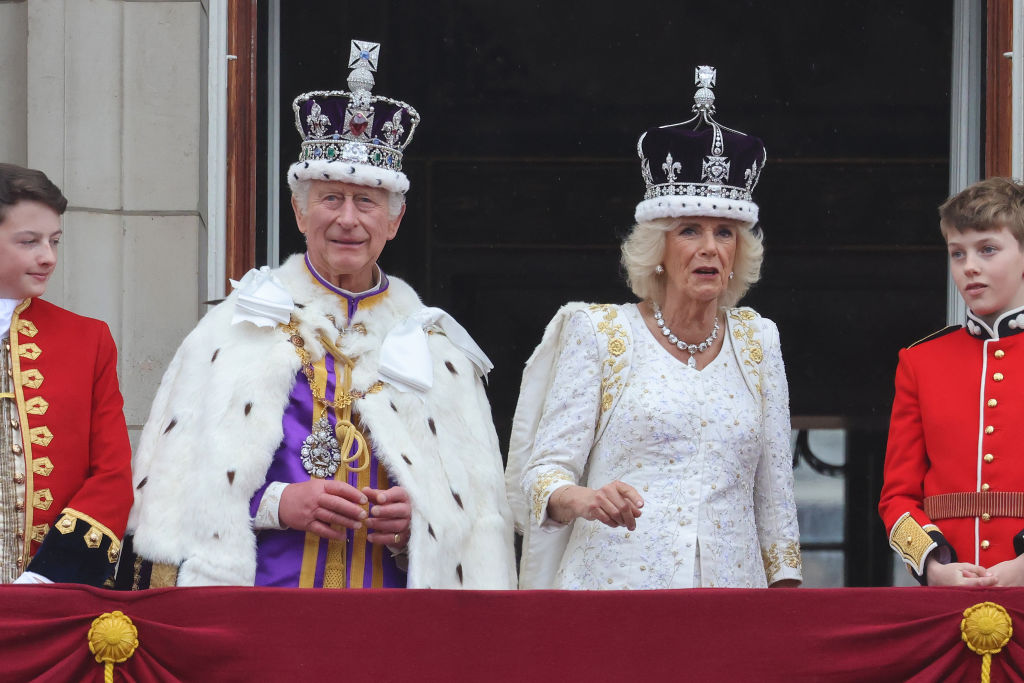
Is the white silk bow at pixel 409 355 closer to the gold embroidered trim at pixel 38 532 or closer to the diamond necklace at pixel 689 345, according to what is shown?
the diamond necklace at pixel 689 345

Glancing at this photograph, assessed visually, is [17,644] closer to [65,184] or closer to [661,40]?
[65,184]

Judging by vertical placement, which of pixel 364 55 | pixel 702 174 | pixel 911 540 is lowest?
→ pixel 911 540

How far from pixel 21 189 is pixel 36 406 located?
457 mm

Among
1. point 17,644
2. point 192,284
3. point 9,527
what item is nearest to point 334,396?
point 9,527

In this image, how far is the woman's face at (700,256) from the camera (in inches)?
160

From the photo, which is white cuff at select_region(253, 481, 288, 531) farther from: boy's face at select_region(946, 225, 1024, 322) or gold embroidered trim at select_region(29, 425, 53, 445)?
boy's face at select_region(946, 225, 1024, 322)

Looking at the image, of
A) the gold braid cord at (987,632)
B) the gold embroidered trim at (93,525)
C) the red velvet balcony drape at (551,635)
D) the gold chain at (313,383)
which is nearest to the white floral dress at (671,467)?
the gold chain at (313,383)

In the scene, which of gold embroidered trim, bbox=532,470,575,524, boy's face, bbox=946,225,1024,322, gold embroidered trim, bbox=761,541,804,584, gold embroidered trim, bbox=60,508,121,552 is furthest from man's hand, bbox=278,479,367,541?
boy's face, bbox=946,225,1024,322

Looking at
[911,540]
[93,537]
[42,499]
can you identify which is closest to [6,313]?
[42,499]

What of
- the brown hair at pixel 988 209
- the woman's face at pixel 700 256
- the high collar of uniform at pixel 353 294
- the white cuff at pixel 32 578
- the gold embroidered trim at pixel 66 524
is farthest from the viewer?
the woman's face at pixel 700 256

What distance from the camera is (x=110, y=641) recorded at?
10.1 ft

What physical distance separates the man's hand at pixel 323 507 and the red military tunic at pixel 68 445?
36cm

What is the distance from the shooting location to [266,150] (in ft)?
17.8

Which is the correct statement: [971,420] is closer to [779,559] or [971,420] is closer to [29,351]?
[779,559]
